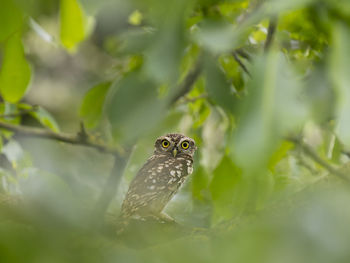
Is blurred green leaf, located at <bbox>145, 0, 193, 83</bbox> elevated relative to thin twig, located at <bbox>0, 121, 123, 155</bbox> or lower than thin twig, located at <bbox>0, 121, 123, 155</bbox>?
elevated

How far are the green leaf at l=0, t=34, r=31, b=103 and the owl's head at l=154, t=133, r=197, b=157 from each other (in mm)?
282

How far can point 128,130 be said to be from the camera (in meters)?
0.57

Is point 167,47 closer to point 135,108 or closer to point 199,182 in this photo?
point 135,108

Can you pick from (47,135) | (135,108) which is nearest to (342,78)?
(135,108)

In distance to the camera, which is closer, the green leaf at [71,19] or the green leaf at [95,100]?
the green leaf at [71,19]

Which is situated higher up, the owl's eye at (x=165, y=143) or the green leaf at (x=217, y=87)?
the green leaf at (x=217, y=87)

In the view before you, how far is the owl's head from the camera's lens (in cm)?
67

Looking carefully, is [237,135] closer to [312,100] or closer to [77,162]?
[312,100]

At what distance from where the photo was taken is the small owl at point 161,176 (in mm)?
609

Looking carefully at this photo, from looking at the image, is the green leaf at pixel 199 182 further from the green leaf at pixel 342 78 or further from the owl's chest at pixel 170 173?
the green leaf at pixel 342 78

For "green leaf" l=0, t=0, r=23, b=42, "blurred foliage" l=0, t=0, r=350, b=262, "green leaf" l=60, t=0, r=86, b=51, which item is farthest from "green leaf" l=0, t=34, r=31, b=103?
"green leaf" l=0, t=0, r=23, b=42

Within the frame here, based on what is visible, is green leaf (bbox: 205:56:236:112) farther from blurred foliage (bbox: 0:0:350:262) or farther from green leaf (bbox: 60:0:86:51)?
green leaf (bbox: 60:0:86:51)

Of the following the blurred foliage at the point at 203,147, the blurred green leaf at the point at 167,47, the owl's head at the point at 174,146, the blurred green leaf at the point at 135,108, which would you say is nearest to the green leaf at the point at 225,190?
the blurred foliage at the point at 203,147

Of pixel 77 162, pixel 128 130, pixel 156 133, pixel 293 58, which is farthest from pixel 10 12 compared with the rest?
pixel 293 58
